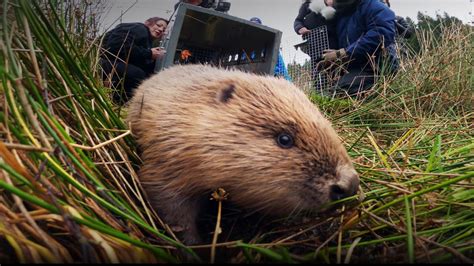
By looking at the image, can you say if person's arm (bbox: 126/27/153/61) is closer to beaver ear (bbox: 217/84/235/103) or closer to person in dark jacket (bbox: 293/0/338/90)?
beaver ear (bbox: 217/84/235/103)

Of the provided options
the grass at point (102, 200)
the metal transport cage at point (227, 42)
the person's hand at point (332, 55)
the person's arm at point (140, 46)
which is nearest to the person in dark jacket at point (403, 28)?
the person's hand at point (332, 55)

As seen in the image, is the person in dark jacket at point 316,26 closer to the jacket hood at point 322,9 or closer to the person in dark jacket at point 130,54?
the jacket hood at point 322,9

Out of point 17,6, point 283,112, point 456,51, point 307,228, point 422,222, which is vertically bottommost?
point 307,228

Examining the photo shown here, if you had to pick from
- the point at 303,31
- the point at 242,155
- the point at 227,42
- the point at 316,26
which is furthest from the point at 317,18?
the point at 242,155

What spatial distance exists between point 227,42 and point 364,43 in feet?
7.66

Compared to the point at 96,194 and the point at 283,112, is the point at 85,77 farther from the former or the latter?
the point at 283,112

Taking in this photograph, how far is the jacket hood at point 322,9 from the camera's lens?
24.0 ft

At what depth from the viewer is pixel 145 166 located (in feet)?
6.63

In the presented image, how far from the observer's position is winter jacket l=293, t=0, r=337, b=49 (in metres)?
7.47

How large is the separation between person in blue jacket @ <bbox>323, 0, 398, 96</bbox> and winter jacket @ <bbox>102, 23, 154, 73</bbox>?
278cm

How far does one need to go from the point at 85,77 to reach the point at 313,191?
4.03ft

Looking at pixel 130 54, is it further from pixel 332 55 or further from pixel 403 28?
pixel 403 28

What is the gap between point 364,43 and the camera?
6410mm

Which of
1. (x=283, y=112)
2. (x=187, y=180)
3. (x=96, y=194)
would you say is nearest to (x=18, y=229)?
(x=96, y=194)
